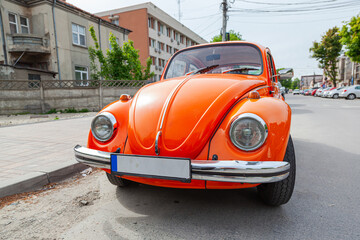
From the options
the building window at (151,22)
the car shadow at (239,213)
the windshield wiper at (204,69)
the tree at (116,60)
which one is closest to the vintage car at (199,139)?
the car shadow at (239,213)

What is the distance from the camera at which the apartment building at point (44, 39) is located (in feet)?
47.0

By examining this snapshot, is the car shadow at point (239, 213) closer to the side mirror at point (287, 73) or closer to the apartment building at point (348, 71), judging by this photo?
the side mirror at point (287, 73)

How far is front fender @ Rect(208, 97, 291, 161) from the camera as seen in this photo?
5.51 ft

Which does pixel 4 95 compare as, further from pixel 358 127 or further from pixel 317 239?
pixel 358 127

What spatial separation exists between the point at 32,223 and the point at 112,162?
887 mm

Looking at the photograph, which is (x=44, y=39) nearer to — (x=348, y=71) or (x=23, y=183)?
(x=23, y=183)

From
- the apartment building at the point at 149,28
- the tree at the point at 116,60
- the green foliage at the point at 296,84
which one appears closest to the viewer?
the tree at the point at 116,60

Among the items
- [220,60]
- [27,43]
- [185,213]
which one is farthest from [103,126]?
[27,43]

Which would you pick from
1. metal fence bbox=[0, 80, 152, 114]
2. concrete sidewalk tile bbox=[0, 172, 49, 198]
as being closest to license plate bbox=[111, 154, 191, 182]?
concrete sidewalk tile bbox=[0, 172, 49, 198]

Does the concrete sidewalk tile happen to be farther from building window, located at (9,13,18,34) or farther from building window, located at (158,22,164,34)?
building window, located at (158,22,164,34)

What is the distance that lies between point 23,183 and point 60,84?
9712 mm

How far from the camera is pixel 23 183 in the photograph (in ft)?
8.66

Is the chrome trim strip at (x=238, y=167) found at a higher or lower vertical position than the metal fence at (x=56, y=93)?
lower

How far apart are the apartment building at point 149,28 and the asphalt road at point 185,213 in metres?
29.0
